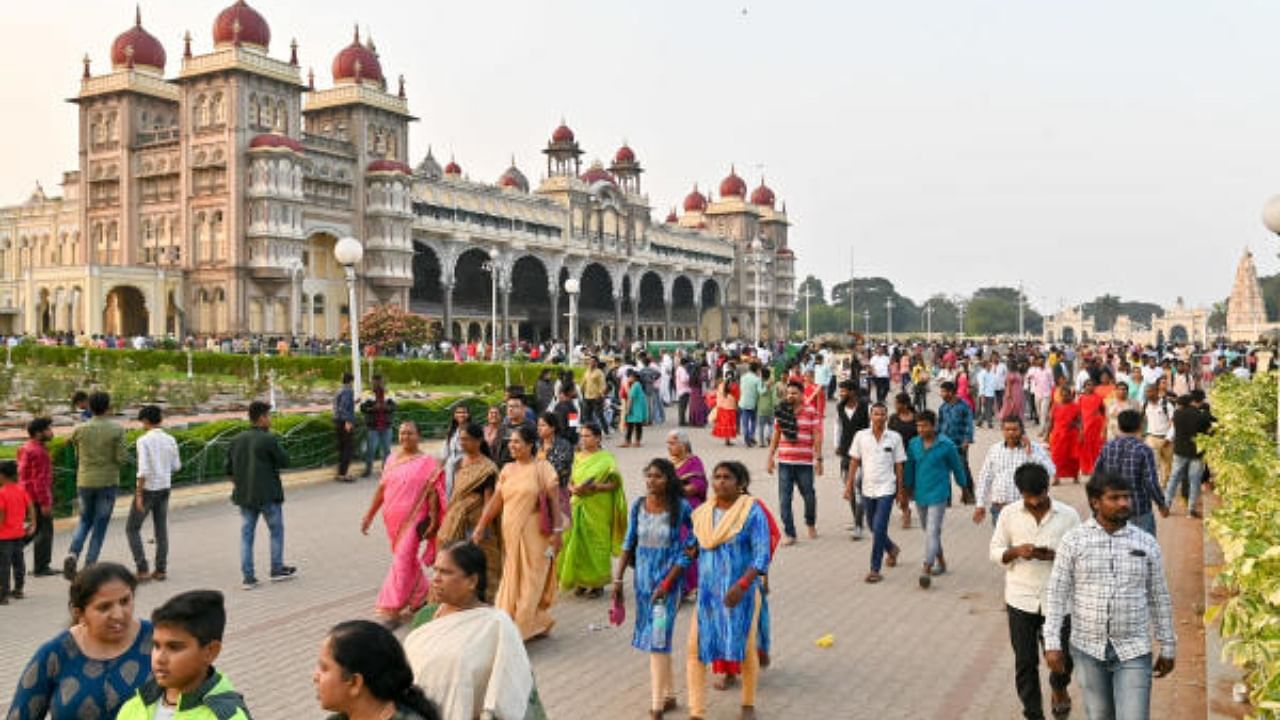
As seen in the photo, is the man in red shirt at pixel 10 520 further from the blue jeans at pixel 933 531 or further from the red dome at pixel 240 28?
the red dome at pixel 240 28

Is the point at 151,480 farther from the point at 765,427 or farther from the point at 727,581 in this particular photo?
the point at 765,427

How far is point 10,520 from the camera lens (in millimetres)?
7250

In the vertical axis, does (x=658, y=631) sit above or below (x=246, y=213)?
below

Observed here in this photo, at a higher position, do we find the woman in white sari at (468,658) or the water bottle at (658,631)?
the woman in white sari at (468,658)

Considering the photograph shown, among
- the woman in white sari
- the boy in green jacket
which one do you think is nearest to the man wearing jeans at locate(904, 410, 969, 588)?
the woman in white sari

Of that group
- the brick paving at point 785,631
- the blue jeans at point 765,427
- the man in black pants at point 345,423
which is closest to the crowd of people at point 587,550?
the brick paving at point 785,631

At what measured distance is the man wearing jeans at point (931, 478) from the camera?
7.89m

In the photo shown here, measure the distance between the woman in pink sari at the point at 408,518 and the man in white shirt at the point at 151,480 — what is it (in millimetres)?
1933

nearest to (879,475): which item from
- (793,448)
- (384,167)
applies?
(793,448)

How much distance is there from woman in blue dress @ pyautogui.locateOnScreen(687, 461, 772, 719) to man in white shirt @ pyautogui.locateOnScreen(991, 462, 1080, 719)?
114 centimetres

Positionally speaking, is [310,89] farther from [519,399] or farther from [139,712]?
[139,712]

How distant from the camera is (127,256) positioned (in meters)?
43.2

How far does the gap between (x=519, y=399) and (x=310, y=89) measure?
132 feet

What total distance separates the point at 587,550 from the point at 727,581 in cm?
272
